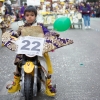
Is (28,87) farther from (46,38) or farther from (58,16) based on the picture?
(58,16)

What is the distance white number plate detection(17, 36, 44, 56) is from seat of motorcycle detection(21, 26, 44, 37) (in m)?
0.09

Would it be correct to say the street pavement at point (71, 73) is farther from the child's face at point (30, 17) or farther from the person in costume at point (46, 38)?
the child's face at point (30, 17)

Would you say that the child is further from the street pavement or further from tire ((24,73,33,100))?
tire ((24,73,33,100))

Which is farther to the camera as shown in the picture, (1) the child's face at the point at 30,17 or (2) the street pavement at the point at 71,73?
(2) the street pavement at the point at 71,73

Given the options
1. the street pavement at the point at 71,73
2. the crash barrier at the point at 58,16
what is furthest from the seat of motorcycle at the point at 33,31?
the crash barrier at the point at 58,16

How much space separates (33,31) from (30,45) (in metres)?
0.28

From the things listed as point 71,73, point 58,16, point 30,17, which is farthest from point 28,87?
point 58,16

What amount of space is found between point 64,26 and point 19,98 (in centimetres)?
158

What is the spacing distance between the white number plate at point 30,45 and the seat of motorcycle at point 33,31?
86mm

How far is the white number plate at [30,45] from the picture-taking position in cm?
555

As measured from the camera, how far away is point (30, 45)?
5578 mm

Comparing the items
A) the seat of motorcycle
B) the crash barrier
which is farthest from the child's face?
the crash barrier

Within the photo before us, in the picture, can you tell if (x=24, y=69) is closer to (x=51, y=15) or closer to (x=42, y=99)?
(x=42, y=99)

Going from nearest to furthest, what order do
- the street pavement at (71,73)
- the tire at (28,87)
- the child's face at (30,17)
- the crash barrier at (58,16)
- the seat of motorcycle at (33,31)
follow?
the tire at (28,87) < the seat of motorcycle at (33,31) < the child's face at (30,17) < the street pavement at (71,73) < the crash barrier at (58,16)
